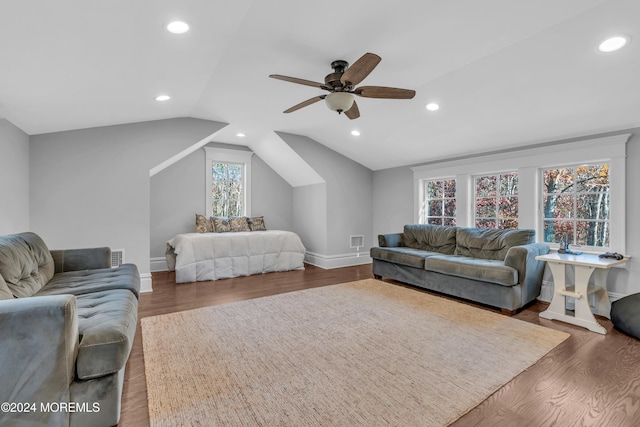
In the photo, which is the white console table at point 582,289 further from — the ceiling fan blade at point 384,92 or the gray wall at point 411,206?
the ceiling fan blade at point 384,92

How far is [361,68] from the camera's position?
2219 mm

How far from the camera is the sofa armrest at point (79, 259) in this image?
3.02 metres

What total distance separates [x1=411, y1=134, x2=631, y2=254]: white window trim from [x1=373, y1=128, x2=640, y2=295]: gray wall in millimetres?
62

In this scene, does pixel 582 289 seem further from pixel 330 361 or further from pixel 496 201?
pixel 330 361

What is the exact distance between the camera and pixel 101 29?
1883 mm

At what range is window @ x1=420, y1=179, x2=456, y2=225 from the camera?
5250 millimetres

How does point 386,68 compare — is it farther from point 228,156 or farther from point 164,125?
point 228,156

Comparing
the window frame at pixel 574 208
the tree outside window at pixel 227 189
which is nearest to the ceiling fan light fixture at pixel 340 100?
the window frame at pixel 574 208

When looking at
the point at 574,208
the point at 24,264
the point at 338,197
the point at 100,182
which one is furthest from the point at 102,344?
the point at 574,208

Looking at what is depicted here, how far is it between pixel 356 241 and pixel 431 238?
69.9 inches

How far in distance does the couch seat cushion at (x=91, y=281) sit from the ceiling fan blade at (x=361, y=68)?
2.46m

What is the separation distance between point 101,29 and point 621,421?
3749 mm

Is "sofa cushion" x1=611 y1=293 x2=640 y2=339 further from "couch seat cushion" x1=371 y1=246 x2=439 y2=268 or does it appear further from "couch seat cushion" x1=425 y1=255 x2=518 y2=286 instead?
"couch seat cushion" x1=371 y1=246 x2=439 y2=268

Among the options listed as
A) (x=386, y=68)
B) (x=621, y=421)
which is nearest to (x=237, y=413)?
(x=621, y=421)
